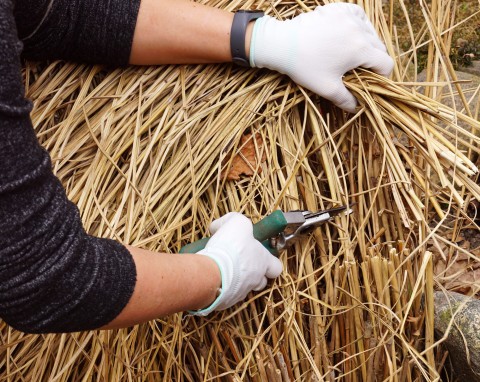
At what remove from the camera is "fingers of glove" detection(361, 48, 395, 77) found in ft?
4.38

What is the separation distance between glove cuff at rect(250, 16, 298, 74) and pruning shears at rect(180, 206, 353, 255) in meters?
0.35

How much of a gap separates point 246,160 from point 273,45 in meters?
0.28

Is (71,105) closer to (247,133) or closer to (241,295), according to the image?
(247,133)

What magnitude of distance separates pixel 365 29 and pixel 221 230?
598 millimetres

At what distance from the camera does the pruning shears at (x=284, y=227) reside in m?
1.22

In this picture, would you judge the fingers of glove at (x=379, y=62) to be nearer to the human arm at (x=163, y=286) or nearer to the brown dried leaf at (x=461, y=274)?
the brown dried leaf at (x=461, y=274)

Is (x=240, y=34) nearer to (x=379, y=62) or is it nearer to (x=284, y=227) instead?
(x=379, y=62)

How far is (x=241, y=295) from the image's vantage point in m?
1.24

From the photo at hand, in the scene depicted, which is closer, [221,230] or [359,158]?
[221,230]

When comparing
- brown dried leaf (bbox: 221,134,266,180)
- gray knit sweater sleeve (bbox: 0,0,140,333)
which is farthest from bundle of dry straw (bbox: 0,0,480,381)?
gray knit sweater sleeve (bbox: 0,0,140,333)

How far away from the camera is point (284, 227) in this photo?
4.00ft

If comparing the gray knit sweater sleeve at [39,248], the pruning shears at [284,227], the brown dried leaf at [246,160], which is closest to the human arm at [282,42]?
the brown dried leaf at [246,160]

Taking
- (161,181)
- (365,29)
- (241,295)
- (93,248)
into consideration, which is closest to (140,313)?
(93,248)

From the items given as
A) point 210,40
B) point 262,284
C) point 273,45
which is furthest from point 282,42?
point 262,284
